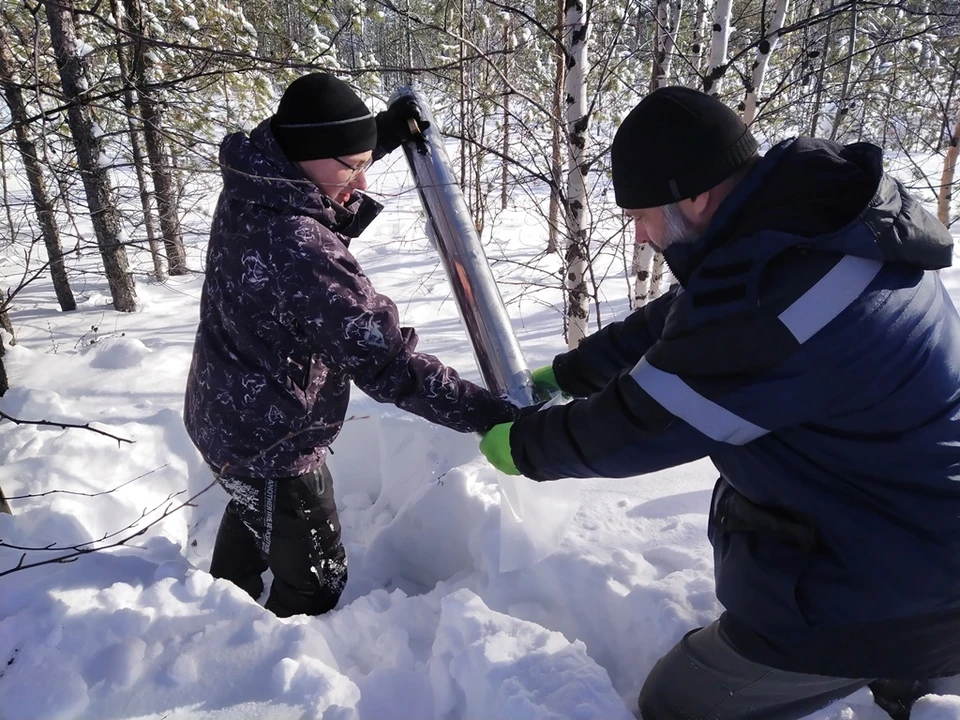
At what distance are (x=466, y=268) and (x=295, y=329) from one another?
2.23 feet

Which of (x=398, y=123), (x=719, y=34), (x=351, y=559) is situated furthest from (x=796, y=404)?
(x=719, y=34)

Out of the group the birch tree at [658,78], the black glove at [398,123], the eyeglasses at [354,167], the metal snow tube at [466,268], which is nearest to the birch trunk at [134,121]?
the eyeglasses at [354,167]

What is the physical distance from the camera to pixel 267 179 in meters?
1.71

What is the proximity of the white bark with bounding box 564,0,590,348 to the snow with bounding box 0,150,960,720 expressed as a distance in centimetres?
126

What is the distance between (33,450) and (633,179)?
12.9ft

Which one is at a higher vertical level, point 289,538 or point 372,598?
point 289,538

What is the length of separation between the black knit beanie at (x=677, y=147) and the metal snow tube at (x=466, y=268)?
33.6 inches

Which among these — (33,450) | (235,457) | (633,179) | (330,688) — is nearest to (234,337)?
(235,457)

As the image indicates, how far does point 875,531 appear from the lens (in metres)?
1.29

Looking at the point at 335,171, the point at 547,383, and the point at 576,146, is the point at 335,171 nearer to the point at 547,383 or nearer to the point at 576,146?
the point at 547,383

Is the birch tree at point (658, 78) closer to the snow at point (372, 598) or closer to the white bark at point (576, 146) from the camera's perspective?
the white bark at point (576, 146)

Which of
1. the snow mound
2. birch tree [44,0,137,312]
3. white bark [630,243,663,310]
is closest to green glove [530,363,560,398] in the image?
white bark [630,243,663,310]

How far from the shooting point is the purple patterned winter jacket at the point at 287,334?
1714 mm

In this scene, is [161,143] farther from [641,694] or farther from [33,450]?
[641,694]
